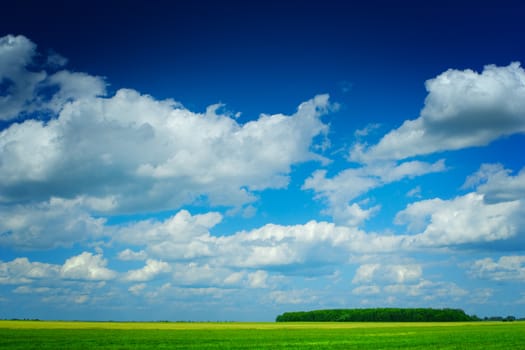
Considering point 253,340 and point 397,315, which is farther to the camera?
point 397,315

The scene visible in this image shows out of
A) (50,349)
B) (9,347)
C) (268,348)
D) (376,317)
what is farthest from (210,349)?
(376,317)

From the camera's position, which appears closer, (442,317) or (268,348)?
(268,348)

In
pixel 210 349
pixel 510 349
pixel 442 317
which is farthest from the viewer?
pixel 442 317

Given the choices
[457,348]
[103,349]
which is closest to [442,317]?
[457,348]

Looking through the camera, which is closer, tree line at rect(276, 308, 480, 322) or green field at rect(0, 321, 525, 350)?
green field at rect(0, 321, 525, 350)

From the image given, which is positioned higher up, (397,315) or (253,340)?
(253,340)

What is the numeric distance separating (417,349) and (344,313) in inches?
6221

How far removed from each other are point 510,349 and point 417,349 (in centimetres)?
696

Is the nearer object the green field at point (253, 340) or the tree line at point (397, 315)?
the green field at point (253, 340)

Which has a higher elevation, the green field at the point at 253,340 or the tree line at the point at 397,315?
the green field at the point at 253,340

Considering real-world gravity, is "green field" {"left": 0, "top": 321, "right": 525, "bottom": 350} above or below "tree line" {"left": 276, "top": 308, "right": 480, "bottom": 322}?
above

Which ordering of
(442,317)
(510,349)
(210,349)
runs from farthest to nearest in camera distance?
1. (442,317)
2. (210,349)
3. (510,349)

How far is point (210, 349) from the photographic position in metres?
41.0

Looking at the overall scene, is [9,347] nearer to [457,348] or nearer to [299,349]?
[299,349]
